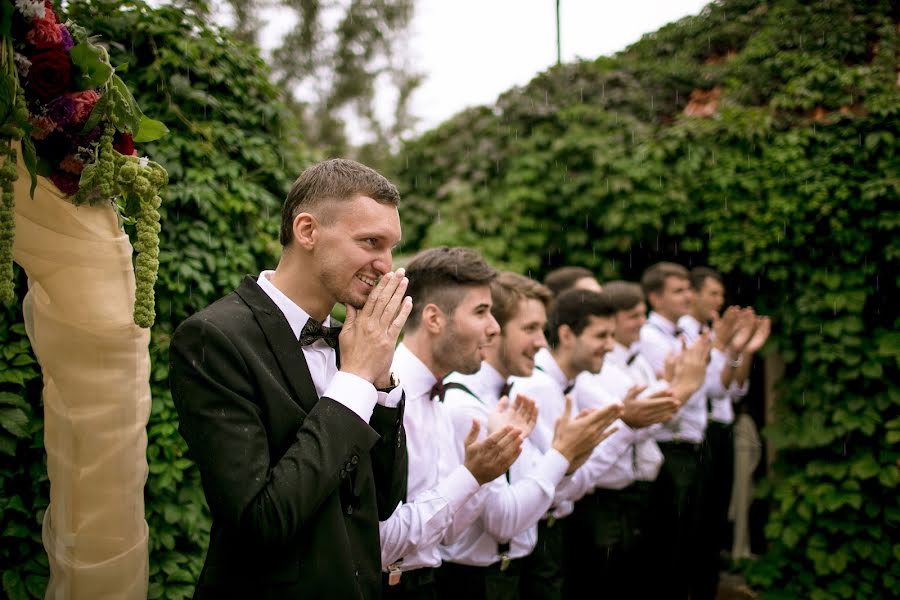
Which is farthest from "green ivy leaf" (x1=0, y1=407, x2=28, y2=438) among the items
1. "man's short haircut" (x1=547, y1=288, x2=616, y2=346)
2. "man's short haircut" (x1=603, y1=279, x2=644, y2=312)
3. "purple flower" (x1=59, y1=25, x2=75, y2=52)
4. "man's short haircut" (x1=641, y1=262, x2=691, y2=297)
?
"man's short haircut" (x1=641, y1=262, x2=691, y2=297)

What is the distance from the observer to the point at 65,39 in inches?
92.6

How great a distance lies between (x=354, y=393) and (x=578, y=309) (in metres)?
3.42

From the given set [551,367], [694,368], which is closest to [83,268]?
[551,367]

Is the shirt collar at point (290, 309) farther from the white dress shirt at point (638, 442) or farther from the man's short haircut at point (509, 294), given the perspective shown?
the white dress shirt at point (638, 442)

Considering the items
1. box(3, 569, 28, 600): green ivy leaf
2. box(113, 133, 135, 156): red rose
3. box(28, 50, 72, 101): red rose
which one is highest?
box(28, 50, 72, 101): red rose

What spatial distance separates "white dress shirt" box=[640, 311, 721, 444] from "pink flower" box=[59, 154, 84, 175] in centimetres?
471

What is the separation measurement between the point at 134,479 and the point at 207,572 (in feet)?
2.96

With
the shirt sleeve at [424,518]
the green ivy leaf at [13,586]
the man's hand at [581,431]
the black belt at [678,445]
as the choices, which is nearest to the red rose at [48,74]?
the shirt sleeve at [424,518]

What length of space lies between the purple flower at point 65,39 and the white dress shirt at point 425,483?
156 cm

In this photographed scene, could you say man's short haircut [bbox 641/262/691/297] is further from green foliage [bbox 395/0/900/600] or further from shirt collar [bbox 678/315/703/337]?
→ shirt collar [bbox 678/315/703/337]

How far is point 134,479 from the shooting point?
2945 millimetres

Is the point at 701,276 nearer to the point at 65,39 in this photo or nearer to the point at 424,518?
the point at 424,518

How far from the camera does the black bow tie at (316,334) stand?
2.46m

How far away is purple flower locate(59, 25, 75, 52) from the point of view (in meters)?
2.34
